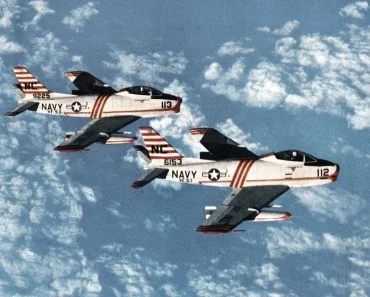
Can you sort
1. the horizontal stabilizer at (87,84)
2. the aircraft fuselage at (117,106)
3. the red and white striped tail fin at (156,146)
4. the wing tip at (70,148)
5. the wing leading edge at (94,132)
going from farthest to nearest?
the horizontal stabilizer at (87,84), the aircraft fuselage at (117,106), the wing leading edge at (94,132), the wing tip at (70,148), the red and white striped tail fin at (156,146)

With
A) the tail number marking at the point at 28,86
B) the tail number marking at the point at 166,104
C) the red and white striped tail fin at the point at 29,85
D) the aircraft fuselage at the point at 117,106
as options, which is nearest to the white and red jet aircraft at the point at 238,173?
the aircraft fuselage at the point at 117,106

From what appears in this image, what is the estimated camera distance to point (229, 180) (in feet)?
172

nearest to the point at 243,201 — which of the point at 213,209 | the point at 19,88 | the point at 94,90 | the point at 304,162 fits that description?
the point at 213,209

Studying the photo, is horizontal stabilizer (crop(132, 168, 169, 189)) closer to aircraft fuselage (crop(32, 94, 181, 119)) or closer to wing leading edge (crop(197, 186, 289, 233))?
wing leading edge (crop(197, 186, 289, 233))

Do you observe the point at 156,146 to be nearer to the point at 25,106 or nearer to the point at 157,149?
the point at 157,149

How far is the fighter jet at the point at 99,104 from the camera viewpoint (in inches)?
2399

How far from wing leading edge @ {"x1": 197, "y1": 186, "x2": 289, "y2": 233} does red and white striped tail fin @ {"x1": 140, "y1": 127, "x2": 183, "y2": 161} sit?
269 inches

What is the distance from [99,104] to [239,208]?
21909 mm

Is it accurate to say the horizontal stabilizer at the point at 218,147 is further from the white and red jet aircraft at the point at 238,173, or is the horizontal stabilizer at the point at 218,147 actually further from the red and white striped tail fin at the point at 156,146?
the red and white striped tail fin at the point at 156,146

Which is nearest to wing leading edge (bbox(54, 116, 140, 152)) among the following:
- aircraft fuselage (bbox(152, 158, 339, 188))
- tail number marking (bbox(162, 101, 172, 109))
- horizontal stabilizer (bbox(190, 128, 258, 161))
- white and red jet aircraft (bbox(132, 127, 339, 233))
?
tail number marking (bbox(162, 101, 172, 109))

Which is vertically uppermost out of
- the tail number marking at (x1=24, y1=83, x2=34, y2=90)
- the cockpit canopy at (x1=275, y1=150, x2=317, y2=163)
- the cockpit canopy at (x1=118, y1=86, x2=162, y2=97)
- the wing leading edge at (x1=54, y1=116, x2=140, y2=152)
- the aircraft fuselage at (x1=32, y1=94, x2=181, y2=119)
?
the tail number marking at (x1=24, y1=83, x2=34, y2=90)

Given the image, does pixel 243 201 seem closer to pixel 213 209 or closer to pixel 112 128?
pixel 213 209

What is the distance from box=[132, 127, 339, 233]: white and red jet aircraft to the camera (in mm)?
48750

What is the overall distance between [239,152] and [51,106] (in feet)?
73.9
